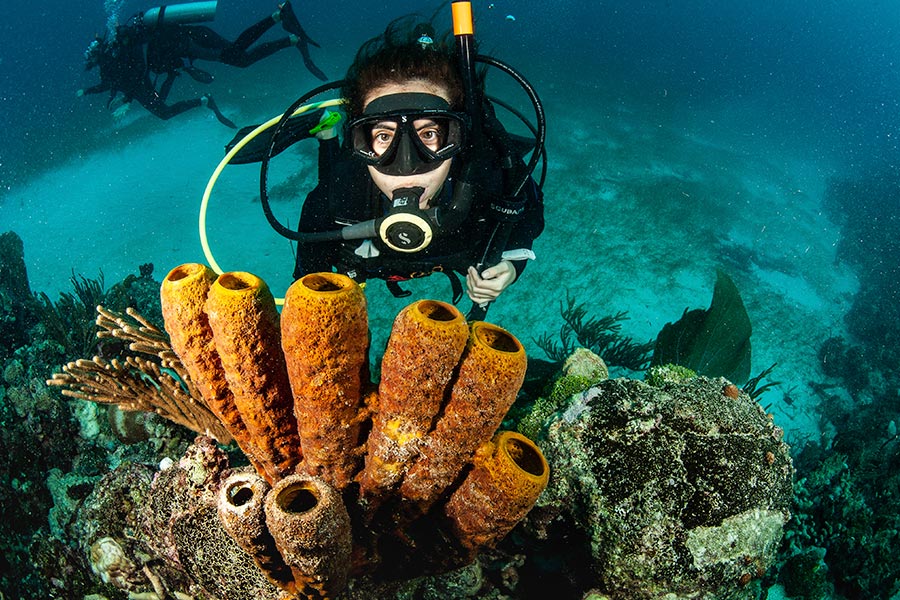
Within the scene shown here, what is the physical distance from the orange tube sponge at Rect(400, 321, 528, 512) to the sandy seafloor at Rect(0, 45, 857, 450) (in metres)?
6.54

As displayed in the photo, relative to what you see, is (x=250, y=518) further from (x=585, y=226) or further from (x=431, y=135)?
(x=585, y=226)

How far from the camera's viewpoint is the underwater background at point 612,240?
3.96m

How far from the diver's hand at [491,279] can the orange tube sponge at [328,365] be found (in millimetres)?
2349

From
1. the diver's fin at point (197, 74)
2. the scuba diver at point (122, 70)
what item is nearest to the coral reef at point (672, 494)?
the scuba diver at point (122, 70)

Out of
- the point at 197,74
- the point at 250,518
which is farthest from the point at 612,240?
the point at 197,74

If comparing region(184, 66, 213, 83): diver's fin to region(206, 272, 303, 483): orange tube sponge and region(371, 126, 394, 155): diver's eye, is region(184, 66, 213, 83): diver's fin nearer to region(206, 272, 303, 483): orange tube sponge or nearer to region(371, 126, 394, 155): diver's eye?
region(371, 126, 394, 155): diver's eye

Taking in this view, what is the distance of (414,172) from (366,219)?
2.71 feet

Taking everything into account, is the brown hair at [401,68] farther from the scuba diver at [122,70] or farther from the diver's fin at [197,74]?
the diver's fin at [197,74]

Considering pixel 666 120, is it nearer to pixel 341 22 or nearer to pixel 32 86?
pixel 341 22

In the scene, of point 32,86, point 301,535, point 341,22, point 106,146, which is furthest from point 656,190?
point 32,86

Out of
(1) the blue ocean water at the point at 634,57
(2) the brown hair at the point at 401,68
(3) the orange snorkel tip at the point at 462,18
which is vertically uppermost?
(3) the orange snorkel tip at the point at 462,18

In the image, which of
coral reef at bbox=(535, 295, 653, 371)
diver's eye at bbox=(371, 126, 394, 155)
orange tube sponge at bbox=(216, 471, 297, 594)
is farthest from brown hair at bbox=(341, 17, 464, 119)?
coral reef at bbox=(535, 295, 653, 371)

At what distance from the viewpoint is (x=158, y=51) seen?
46.0 feet

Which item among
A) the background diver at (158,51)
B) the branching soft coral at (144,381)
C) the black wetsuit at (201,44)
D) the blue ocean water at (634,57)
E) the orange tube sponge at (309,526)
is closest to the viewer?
the orange tube sponge at (309,526)
